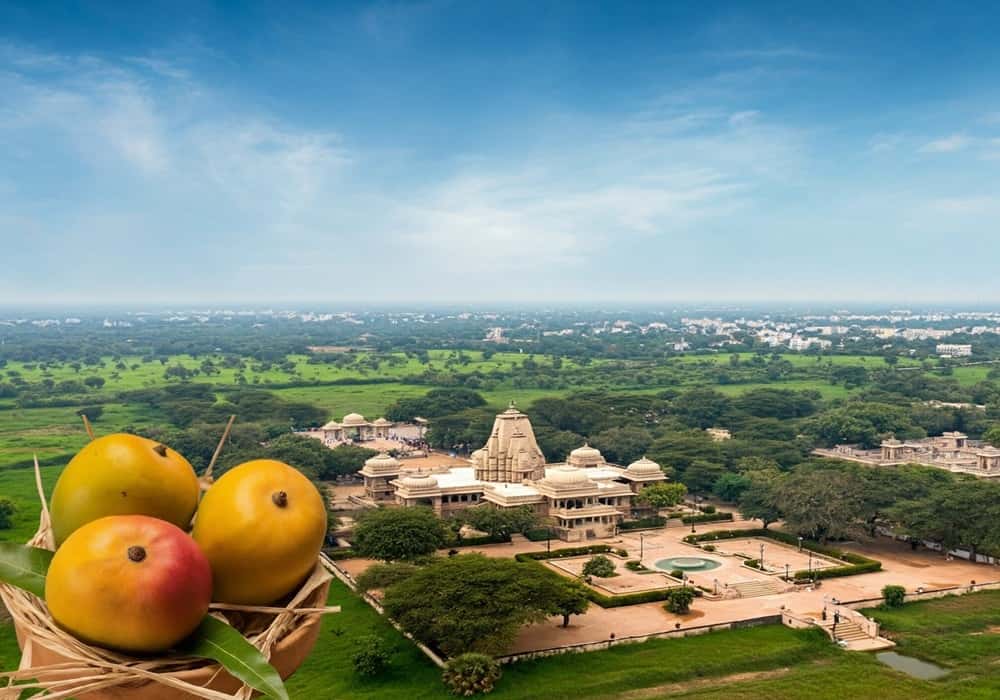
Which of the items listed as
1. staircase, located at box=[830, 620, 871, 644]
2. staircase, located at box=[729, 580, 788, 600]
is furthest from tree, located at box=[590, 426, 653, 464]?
staircase, located at box=[830, 620, 871, 644]

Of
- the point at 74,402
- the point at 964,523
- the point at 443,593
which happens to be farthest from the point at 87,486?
the point at 74,402

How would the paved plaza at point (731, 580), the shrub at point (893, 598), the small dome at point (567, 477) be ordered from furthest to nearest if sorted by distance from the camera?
1. the small dome at point (567, 477)
2. the shrub at point (893, 598)
3. the paved plaza at point (731, 580)

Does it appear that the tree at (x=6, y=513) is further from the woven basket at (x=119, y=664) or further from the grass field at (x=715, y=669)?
the woven basket at (x=119, y=664)

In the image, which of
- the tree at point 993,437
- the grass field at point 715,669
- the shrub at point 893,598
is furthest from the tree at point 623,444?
the grass field at point 715,669

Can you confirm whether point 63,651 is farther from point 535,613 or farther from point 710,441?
point 710,441

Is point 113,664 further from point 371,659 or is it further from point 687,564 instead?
point 687,564
